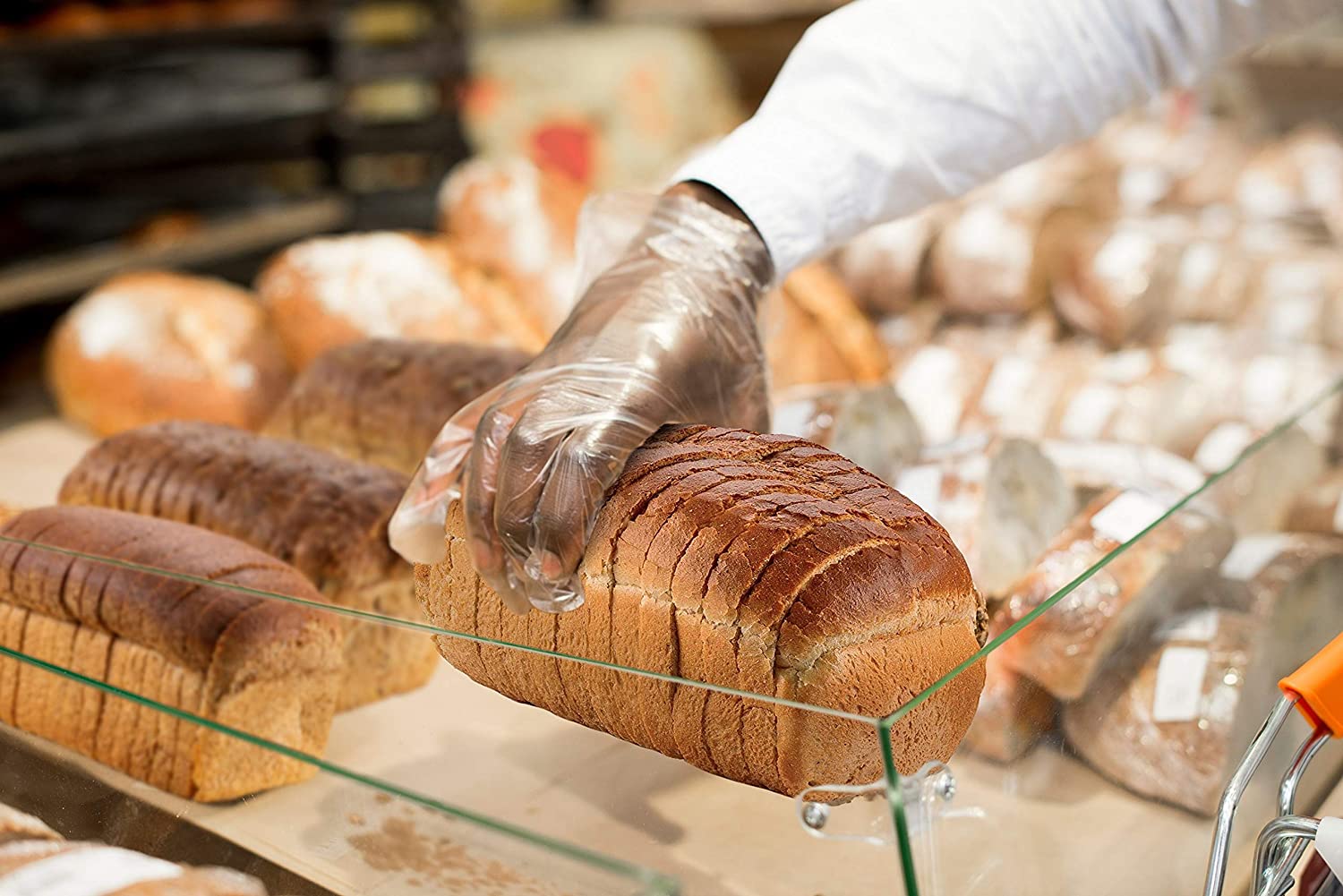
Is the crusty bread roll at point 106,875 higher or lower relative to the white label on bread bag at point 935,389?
higher

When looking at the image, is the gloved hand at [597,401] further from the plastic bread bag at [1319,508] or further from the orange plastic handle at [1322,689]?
the plastic bread bag at [1319,508]

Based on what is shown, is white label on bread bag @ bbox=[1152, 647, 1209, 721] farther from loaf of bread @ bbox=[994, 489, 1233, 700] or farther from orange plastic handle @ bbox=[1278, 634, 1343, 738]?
orange plastic handle @ bbox=[1278, 634, 1343, 738]

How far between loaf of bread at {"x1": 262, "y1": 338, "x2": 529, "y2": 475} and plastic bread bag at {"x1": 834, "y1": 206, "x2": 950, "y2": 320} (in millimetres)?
972

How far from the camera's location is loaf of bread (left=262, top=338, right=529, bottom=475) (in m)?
1.44

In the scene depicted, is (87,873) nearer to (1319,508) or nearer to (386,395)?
(386,395)

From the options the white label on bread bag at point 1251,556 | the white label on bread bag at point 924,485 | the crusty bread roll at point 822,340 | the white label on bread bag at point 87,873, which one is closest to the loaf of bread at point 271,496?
the white label on bread bag at point 87,873

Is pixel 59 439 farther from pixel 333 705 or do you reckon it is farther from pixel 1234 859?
pixel 1234 859

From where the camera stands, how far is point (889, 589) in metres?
0.86

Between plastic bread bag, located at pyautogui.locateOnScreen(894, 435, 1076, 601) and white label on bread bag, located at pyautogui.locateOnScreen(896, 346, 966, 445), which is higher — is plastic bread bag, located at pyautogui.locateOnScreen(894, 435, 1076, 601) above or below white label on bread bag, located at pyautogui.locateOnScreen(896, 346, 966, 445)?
above

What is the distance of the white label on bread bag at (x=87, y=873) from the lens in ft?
2.52

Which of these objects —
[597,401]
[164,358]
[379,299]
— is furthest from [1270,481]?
[164,358]

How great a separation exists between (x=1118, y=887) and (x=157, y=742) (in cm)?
62

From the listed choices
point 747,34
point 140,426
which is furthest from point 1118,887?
point 747,34

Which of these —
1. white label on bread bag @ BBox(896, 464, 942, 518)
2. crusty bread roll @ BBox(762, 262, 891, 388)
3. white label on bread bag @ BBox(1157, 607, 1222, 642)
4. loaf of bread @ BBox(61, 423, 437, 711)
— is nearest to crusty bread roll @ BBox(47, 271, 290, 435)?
loaf of bread @ BBox(61, 423, 437, 711)
